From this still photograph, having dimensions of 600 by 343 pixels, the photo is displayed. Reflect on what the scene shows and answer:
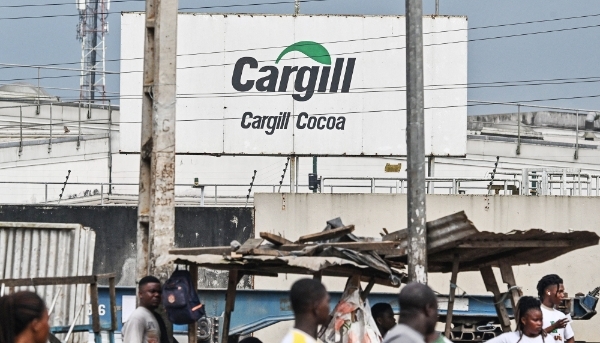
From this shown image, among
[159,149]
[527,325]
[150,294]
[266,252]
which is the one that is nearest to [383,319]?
[266,252]

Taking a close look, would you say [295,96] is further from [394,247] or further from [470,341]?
[394,247]

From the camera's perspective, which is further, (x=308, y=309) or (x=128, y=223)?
(x=128, y=223)

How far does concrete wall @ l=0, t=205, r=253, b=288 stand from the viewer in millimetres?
22203

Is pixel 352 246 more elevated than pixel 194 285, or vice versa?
pixel 352 246

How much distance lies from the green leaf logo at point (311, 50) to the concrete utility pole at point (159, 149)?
16.7 metres

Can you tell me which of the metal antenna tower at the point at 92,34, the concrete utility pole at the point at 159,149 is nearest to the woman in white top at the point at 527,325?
the concrete utility pole at the point at 159,149

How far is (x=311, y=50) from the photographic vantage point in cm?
Result: 2608

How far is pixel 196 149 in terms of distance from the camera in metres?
25.7

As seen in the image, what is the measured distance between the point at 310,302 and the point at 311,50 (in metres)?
21.3

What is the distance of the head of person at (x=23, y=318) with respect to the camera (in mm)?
4160

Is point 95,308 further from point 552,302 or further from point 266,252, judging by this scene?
point 552,302

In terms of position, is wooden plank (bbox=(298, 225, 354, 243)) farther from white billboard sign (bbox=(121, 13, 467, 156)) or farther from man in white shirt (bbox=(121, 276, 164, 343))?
white billboard sign (bbox=(121, 13, 467, 156))

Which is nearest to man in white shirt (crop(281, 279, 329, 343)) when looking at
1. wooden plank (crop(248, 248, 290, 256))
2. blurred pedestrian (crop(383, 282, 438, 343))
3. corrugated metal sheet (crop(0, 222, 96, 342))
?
blurred pedestrian (crop(383, 282, 438, 343))

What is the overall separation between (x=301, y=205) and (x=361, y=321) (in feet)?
45.2
